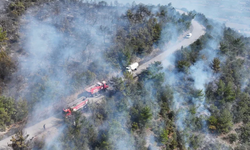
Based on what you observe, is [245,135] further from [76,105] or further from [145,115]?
[76,105]


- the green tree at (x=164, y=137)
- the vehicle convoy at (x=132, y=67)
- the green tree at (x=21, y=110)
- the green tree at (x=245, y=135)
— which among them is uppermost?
the green tree at (x=21, y=110)

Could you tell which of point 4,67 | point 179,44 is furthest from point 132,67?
point 4,67

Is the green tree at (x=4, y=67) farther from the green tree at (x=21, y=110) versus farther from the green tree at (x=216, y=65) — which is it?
the green tree at (x=216, y=65)

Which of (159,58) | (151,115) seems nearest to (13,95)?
(151,115)

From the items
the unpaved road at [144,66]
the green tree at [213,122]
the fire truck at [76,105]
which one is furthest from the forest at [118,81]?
the unpaved road at [144,66]

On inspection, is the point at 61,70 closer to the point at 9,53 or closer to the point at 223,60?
the point at 9,53
